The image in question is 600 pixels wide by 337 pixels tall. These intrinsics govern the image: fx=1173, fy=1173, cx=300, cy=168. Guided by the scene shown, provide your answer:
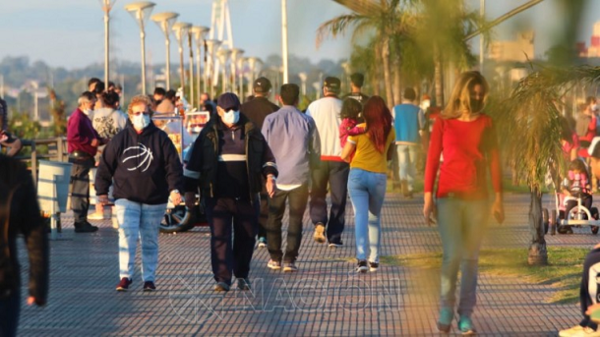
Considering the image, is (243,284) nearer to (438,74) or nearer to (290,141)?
(290,141)

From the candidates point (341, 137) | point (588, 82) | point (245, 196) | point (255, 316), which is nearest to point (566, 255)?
point (341, 137)

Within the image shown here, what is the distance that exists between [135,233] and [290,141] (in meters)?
2.14

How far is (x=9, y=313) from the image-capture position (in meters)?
5.03

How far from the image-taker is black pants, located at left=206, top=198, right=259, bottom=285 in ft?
34.0

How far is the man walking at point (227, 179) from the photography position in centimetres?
1038

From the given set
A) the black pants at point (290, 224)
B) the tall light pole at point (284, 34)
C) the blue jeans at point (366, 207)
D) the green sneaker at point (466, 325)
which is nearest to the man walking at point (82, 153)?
the black pants at point (290, 224)

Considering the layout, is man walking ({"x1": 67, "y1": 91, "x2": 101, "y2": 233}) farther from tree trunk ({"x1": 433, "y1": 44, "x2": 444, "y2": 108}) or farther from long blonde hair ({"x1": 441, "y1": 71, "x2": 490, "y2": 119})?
tree trunk ({"x1": 433, "y1": 44, "x2": 444, "y2": 108})

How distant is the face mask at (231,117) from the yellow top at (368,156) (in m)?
1.72

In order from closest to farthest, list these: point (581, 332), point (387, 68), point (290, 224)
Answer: point (387, 68)
point (581, 332)
point (290, 224)

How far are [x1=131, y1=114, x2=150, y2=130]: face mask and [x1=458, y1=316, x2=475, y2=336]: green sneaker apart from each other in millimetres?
4222

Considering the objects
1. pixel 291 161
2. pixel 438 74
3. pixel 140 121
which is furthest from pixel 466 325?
pixel 438 74

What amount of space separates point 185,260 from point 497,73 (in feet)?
38.1

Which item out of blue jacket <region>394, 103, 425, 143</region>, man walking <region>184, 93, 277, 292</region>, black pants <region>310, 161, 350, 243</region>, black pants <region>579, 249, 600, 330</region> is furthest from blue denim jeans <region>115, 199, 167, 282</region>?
blue jacket <region>394, 103, 425, 143</region>

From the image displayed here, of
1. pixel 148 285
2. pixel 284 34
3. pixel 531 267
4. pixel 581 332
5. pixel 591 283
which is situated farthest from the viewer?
pixel 148 285
